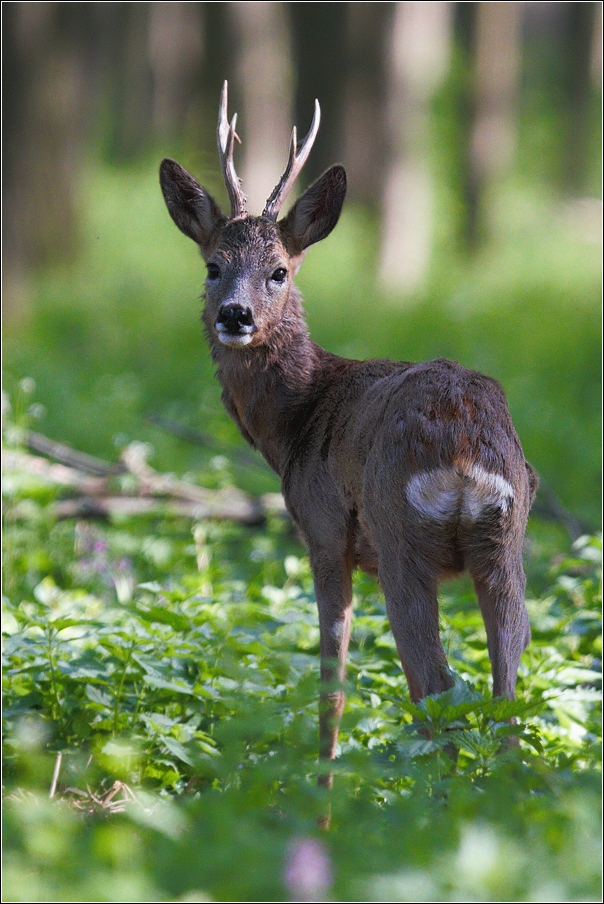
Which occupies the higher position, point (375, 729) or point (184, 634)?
point (184, 634)

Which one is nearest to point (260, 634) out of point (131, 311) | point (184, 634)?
point (184, 634)

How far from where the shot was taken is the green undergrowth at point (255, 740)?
7.54 ft

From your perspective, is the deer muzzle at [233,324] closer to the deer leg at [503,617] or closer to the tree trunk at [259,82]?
the deer leg at [503,617]

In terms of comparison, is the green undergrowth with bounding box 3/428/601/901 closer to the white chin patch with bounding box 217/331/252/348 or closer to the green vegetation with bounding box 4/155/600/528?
the white chin patch with bounding box 217/331/252/348

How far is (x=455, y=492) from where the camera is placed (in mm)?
3400

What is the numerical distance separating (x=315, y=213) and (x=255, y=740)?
7.50 feet

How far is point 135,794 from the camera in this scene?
134 inches

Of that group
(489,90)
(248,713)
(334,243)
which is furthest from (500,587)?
(334,243)

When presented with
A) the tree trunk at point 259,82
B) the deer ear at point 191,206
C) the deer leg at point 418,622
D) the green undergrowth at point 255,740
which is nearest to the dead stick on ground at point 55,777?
the green undergrowth at point 255,740

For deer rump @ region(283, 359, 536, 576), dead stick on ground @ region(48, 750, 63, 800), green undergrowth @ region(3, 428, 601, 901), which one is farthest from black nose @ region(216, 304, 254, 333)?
dead stick on ground @ region(48, 750, 63, 800)

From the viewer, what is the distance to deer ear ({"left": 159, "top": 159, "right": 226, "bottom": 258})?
15.6 ft

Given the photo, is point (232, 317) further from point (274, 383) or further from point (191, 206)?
point (191, 206)

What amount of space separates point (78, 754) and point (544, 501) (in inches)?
175

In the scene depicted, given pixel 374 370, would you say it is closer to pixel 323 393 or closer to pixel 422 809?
pixel 323 393
